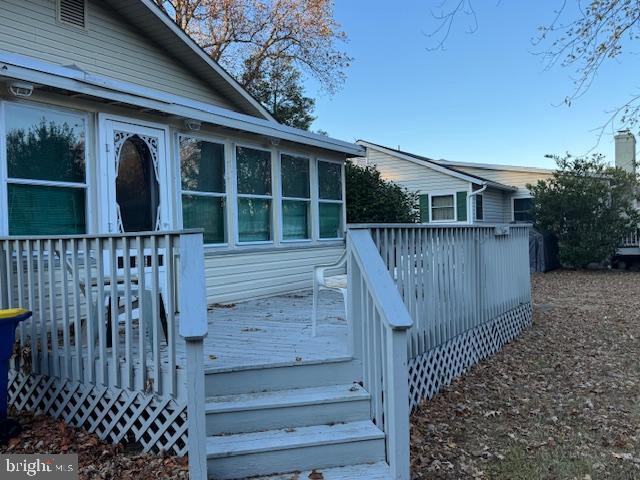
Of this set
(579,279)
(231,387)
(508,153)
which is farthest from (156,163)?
(508,153)

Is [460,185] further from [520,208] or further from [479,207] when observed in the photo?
[520,208]

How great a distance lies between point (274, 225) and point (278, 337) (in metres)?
3.66

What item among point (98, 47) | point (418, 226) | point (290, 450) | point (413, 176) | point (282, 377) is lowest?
point (290, 450)

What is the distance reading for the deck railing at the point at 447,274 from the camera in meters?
4.22

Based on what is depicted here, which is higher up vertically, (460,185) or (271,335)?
(460,185)

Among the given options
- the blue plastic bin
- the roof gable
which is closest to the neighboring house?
the roof gable

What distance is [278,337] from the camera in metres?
4.66

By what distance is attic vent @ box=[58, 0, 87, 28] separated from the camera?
23.0 feet

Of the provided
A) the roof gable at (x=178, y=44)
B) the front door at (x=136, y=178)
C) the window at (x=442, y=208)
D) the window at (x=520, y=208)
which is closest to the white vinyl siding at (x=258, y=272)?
the front door at (x=136, y=178)

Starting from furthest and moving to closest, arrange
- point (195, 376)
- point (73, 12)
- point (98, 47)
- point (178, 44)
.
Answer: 1. point (178, 44)
2. point (98, 47)
3. point (73, 12)
4. point (195, 376)

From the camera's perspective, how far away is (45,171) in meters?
5.25

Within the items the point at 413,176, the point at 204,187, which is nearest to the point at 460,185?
the point at 413,176

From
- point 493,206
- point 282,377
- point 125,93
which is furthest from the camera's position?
point 493,206

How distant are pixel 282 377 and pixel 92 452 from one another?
1.28 metres
